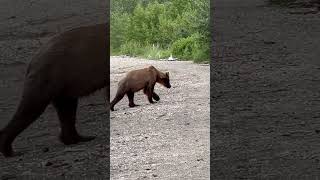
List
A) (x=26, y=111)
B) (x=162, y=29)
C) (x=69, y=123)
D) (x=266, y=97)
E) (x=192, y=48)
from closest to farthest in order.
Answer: (x=26, y=111), (x=69, y=123), (x=266, y=97), (x=192, y=48), (x=162, y=29)

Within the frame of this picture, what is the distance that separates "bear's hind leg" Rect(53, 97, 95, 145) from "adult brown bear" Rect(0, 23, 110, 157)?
0.01 metres

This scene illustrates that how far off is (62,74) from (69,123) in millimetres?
703

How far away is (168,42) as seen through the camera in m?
16.5

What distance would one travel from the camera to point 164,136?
6.19m

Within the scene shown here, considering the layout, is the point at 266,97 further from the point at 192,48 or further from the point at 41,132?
the point at 192,48

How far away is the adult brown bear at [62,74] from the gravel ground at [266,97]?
1.24 m

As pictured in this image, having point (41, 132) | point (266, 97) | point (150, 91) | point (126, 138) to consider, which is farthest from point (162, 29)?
point (126, 138)

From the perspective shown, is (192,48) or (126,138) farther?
Result: (192,48)

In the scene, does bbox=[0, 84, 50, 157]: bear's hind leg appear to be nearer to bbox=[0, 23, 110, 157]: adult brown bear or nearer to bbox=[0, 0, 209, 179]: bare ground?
bbox=[0, 23, 110, 157]: adult brown bear

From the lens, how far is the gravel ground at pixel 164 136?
5.08 meters

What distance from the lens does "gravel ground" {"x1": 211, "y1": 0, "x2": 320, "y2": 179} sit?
17.3 feet

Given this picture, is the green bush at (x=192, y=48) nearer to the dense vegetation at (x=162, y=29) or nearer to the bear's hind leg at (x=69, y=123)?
the dense vegetation at (x=162, y=29)

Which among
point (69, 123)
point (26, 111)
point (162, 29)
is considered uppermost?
point (26, 111)

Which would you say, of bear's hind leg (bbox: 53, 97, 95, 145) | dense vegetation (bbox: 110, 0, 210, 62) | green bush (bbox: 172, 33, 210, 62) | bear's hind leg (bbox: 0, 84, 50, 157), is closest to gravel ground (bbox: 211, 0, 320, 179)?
green bush (bbox: 172, 33, 210, 62)
